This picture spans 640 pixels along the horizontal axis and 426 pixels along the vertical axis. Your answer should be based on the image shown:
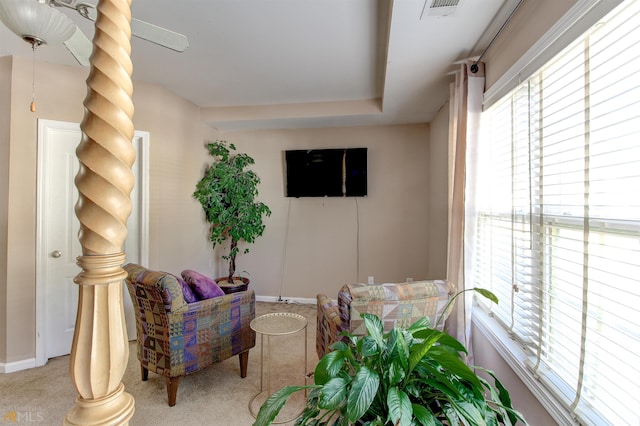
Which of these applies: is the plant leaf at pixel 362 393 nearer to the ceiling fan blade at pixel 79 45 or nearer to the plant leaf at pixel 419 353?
the plant leaf at pixel 419 353

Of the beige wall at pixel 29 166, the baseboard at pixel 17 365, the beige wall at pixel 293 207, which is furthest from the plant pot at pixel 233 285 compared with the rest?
the baseboard at pixel 17 365

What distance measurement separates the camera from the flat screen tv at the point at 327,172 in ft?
12.5

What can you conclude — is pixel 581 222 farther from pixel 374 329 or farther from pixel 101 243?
pixel 101 243

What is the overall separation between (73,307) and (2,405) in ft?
2.75

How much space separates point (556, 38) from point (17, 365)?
4223 mm

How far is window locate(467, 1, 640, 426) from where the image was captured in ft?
3.02

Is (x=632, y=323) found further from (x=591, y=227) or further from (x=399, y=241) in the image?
(x=399, y=241)

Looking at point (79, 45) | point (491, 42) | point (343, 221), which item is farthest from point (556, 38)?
point (343, 221)

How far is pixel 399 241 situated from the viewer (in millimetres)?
3844

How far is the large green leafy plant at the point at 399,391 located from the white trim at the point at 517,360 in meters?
0.39

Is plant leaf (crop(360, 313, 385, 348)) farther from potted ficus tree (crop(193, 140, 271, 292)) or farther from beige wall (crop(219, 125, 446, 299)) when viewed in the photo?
beige wall (crop(219, 125, 446, 299))

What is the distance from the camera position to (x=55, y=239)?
255 cm

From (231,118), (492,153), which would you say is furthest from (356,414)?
(231,118)

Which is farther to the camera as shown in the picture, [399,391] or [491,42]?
[491,42]
